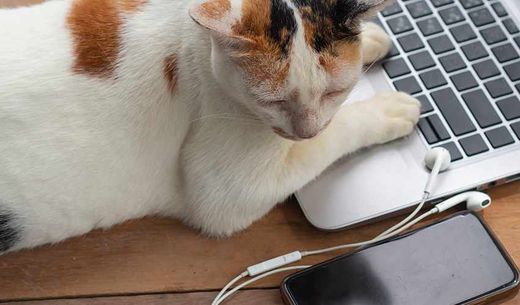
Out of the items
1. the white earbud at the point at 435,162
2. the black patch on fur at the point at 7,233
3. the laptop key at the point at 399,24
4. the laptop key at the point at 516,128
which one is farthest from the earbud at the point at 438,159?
the black patch on fur at the point at 7,233

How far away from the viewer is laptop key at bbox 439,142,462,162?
0.89 meters

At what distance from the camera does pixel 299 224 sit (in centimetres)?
90

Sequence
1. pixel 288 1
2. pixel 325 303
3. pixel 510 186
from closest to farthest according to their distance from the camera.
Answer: pixel 288 1
pixel 325 303
pixel 510 186

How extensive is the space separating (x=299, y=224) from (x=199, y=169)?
0.50 ft

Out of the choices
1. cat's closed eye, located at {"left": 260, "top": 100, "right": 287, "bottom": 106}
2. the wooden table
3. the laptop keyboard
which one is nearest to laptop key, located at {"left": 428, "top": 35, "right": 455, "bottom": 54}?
the laptop keyboard

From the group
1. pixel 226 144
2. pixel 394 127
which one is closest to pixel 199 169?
pixel 226 144

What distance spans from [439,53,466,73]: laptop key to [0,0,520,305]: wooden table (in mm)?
175

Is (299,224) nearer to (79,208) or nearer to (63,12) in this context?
(79,208)

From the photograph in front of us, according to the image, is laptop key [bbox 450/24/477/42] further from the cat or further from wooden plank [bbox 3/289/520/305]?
wooden plank [bbox 3/289/520/305]

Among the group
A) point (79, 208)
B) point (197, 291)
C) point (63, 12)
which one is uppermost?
point (63, 12)

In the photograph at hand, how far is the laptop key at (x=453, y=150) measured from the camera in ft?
2.92

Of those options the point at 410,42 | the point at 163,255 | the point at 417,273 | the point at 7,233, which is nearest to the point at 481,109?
the point at 410,42

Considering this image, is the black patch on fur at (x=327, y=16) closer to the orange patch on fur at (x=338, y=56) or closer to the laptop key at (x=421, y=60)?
the orange patch on fur at (x=338, y=56)

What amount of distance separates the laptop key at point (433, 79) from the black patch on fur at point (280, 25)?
1.09ft
